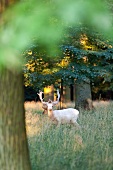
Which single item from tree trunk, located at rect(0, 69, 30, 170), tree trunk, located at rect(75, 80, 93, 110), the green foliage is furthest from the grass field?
tree trunk, located at rect(75, 80, 93, 110)

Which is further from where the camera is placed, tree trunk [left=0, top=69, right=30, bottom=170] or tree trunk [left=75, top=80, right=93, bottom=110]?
tree trunk [left=75, top=80, right=93, bottom=110]

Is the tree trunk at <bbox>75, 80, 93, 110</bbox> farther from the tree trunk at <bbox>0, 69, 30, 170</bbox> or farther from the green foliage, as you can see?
the green foliage

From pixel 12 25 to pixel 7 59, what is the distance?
269mm

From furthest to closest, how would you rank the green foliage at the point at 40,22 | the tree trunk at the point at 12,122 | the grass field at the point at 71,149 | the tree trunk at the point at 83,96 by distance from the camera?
the tree trunk at the point at 83,96 < the grass field at the point at 71,149 < the tree trunk at the point at 12,122 < the green foliage at the point at 40,22

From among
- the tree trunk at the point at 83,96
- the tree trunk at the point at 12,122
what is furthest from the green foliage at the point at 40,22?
the tree trunk at the point at 83,96

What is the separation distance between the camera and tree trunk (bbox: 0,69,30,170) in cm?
506

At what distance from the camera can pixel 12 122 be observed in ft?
17.0

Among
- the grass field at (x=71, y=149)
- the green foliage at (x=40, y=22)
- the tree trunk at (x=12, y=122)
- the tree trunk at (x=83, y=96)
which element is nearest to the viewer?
the green foliage at (x=40, y=22)

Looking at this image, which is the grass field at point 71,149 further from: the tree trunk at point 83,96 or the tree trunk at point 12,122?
the tree trunk at point 83,96

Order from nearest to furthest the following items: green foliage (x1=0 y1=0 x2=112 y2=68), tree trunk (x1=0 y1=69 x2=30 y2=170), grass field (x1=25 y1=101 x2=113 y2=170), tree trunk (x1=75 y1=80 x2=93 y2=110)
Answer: green foliage (x1=0 y1=0 x2=112 y2=68) < tree trunk (x1=0 y1=69 x2=30 y2=170) < grass field (x1=25 y1=101 x2=113 y2=170) < tree trunk (x1=75 y1=80 x2=93 y2=110)

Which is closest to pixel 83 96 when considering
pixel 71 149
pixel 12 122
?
pixel 71 149

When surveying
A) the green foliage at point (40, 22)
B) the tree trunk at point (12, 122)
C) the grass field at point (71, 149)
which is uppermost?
the green foliage at point (40, 22)

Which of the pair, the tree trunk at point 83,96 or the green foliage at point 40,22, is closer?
the green foliage at point 40,22

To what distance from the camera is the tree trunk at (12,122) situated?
5059mm
